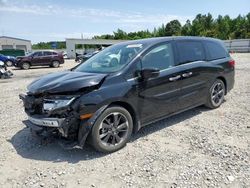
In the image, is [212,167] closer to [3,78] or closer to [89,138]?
[89,138]

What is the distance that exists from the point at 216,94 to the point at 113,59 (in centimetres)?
281

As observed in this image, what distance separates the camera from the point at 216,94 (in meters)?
6.13

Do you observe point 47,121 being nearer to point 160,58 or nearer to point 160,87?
point 160,87

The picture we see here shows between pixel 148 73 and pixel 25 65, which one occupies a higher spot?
pixel 148 73

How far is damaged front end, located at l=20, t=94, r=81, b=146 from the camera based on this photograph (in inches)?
146

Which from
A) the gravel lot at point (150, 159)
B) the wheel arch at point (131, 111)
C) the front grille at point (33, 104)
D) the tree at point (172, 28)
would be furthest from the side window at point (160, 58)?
the tree at point (172, 28)

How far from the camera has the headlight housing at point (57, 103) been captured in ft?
12.2

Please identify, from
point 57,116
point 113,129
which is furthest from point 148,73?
point 57,116

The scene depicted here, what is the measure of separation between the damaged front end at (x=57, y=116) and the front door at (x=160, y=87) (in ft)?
3.88

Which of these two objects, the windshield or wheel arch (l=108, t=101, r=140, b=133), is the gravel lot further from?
the windshield

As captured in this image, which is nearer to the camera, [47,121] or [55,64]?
[47,121]

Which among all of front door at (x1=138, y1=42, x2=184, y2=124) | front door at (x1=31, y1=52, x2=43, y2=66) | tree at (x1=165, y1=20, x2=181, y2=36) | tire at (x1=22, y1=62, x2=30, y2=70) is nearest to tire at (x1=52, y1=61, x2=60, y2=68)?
front door at (x1=31, y1=52, x2=43, y2=66)

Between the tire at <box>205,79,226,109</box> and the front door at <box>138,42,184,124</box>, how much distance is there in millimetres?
1311

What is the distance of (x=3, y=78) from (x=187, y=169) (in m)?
13.5
